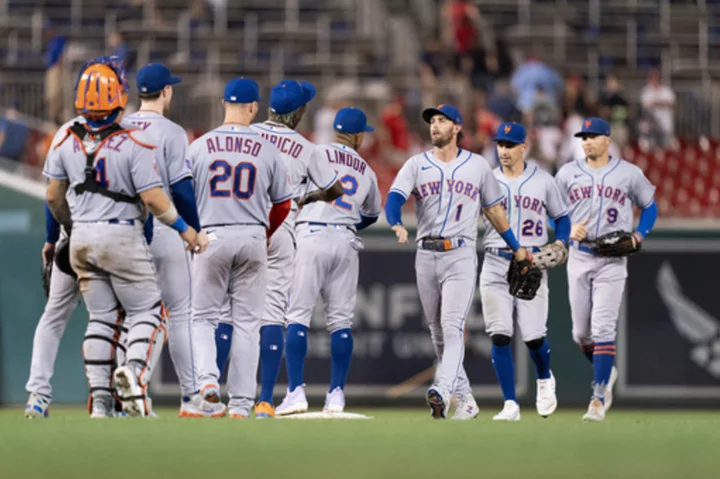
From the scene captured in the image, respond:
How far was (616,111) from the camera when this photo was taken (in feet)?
57.9

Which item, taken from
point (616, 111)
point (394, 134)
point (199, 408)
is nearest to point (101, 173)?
point (199, 408)

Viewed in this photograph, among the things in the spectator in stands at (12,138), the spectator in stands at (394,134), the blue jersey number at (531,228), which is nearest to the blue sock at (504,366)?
the blue jersey number at (531,228)

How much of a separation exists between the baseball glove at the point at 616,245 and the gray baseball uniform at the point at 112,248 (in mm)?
4158

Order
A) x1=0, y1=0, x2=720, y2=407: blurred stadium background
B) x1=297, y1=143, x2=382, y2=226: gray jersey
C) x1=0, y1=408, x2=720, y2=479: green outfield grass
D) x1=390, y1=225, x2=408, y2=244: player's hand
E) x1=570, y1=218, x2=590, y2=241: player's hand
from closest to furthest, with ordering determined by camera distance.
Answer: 1. x1=0, y1=408, x2=720, y2=479: green outfield grass
2. x1=390, y1=225, x2=408, y2=244: player's hand
3. x1=297, y1=143, x2=382, y2=226: gray jersey
4. x1=570, y1=218, x2=590, y2=241: player's hand
5. x1=0, y1=0, x2=720, y2=407: blurred stadium background

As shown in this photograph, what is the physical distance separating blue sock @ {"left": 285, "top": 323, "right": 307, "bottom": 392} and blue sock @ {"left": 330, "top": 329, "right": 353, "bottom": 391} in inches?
8.5

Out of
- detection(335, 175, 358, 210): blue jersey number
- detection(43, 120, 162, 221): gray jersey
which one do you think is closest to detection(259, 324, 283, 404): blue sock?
detection(335, 175, 358, 210): blue jersey number

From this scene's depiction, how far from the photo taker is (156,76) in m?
8.23

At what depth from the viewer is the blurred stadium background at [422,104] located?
13648mm

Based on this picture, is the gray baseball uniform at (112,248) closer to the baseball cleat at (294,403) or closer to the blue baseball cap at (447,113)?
the baseball cleat at (294,403)

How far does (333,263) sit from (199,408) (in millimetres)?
1872

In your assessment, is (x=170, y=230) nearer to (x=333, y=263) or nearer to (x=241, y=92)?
(x=241, y=92)

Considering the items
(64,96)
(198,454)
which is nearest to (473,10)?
(64,96)

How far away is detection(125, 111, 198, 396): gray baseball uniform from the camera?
25.9 ft

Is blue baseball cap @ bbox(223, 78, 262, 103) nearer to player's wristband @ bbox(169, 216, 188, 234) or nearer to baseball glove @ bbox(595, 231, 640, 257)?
player's wristband @ bbox(169, 216, 188, 234)
